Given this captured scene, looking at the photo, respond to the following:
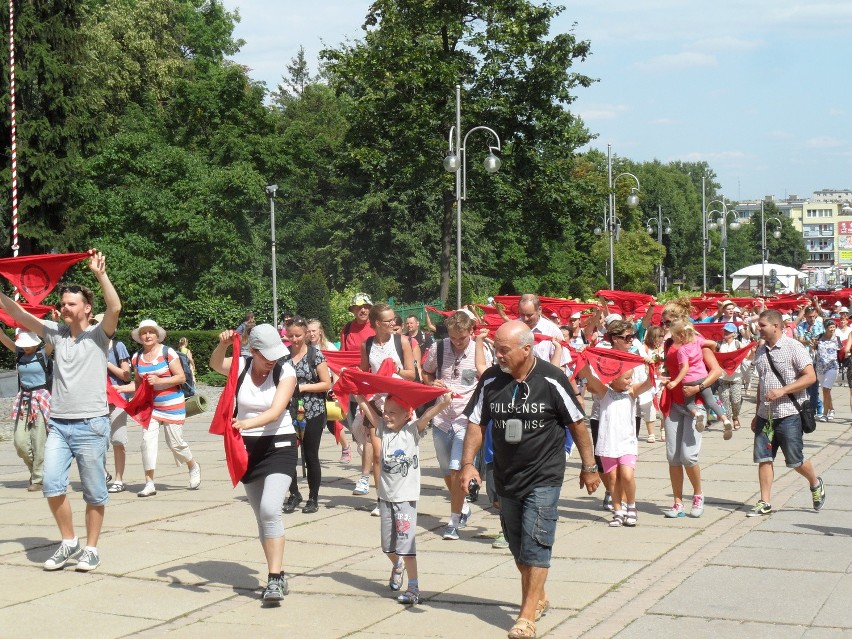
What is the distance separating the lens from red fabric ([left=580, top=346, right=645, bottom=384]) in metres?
9.86

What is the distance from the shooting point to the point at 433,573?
25.9 feet

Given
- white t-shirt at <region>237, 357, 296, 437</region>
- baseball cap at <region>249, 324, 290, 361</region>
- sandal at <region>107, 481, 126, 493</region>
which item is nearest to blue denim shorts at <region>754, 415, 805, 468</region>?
white t-shirt at <region>237, 357, 296, 437</region>

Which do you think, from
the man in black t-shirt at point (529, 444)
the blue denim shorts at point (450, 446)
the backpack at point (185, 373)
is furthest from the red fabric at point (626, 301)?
the man in black t-shirt at point (529, 444)

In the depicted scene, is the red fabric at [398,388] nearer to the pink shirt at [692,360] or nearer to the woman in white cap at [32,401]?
the pink shirt at [692,360]

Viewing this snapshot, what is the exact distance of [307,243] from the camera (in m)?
62.7

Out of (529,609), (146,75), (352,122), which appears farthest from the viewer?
(146,75)

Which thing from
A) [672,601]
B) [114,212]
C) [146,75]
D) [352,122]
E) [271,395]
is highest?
[146,75]

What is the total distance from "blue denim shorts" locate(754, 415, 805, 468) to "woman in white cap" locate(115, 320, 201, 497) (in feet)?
18.2

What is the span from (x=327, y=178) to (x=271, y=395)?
57.7 metres

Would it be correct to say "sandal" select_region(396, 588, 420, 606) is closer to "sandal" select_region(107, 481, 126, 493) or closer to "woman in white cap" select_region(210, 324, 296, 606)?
"woman in white cap" select_region(210, 324, 296, 606)

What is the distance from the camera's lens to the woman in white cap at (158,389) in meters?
11.6

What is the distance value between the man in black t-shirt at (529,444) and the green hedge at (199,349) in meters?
23.8

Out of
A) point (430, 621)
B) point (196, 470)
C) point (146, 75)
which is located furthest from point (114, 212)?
point (430, 621)

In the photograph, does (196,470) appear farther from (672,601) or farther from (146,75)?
(146,75)
